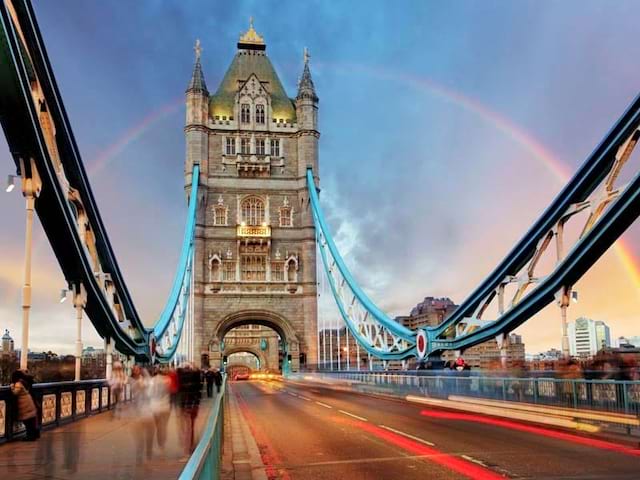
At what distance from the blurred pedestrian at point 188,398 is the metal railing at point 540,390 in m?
8.66

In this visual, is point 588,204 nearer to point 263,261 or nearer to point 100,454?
point 100,454

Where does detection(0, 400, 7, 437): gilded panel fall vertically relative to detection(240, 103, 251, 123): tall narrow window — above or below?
below

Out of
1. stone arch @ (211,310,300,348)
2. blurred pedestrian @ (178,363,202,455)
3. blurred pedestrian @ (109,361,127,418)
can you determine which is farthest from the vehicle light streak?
stone arch @ (211,310,300,348)

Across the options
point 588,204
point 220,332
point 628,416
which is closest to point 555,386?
point 628,416

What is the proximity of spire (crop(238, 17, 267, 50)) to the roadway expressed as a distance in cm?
6794

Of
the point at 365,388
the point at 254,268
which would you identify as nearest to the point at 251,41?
the point at 254,268

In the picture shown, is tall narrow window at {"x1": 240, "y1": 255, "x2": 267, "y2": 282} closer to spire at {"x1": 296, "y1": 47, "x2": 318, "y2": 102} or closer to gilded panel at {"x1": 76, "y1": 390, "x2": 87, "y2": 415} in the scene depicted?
spire at {"x1": 296, "y1": 47, "x2": 318, "y2": 102}

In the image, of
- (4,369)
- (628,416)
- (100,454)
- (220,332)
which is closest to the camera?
(100,454)

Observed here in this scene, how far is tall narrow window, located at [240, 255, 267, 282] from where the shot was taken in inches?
2847

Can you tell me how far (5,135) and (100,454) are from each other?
7.39 m

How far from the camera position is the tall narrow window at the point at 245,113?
75875 millimetres

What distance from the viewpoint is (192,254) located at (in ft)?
234

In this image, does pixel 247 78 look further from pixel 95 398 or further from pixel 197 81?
pixel 95 398

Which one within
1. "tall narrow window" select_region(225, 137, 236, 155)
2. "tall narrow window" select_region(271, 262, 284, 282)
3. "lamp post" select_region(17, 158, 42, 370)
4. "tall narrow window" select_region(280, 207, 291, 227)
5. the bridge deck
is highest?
"tall narrow window" select_region(225, 137, 236, 155)
